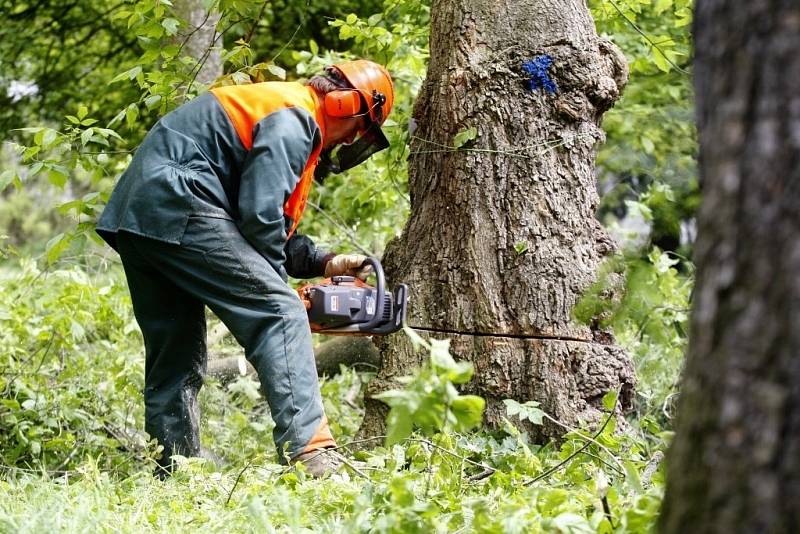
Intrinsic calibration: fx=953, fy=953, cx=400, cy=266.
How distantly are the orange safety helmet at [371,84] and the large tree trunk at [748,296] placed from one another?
2757 mm

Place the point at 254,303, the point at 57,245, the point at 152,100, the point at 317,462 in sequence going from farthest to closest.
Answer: the point at 152,100 → the point at 57,245 → the point at 254,303 → the point at 317,462

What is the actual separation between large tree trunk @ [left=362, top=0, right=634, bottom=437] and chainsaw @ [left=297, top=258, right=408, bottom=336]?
0.17m

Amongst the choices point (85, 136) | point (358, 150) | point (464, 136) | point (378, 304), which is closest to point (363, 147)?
point (358, 150)

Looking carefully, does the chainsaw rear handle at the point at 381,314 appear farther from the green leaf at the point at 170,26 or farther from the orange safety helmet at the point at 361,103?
the green leaf at the point at 170,26

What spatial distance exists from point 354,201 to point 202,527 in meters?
4.04

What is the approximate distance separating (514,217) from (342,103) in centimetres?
85

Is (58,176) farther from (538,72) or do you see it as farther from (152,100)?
(538,72)

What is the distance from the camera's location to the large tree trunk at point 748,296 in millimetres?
1204

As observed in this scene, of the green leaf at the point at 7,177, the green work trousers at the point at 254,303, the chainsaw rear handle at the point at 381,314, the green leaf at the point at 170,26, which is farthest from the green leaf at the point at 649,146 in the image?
the green leaf at the point at 7,177

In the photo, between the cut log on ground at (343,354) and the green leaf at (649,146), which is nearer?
the green leaf at (649,146)

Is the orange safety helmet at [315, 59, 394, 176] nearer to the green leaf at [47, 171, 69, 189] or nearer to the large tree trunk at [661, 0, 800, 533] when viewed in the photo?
the green leaf at [47, 171, 69, 189]

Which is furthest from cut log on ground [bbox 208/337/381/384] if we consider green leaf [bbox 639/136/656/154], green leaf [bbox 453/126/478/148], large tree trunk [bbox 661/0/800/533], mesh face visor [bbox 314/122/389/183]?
large tree trunk [bbox 661/0/800/533]

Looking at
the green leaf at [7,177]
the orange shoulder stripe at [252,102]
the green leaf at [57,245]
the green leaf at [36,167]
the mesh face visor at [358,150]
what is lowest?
the green leaf at [57,245]

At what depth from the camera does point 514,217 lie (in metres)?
3.92
